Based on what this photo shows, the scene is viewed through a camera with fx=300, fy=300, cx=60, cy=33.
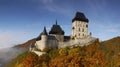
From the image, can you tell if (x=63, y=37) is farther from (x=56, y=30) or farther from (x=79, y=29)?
(x=79, y=29)

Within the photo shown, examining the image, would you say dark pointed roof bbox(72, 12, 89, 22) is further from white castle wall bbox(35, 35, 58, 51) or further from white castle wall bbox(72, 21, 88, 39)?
white castle wall bbox(35, 35, 58, 51)

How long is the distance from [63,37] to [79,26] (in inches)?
414

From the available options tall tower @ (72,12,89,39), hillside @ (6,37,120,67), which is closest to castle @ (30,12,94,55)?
tall tower @ (72,12,89,39)

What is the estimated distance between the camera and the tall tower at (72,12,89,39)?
314 ft

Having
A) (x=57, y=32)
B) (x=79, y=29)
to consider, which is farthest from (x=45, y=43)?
(x=79, y=29)

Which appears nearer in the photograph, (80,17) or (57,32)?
(57,32)

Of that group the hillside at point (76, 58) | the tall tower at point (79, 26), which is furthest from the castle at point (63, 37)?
the hillside at point (76, 58)

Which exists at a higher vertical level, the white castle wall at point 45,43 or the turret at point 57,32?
the turret at point 57,32

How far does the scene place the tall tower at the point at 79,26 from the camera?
95.6 metres

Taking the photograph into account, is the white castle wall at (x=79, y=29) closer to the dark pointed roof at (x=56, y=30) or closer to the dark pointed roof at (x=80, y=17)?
the dark pointed roof at (x=80, y=17)

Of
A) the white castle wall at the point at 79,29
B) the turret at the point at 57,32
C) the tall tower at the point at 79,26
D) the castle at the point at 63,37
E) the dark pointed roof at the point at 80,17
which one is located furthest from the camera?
the dark pointed roof at the point at 80,17

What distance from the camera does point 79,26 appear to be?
96562 mm

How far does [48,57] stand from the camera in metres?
82.9

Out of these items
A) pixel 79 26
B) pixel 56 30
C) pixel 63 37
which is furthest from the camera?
pixel 79 26
